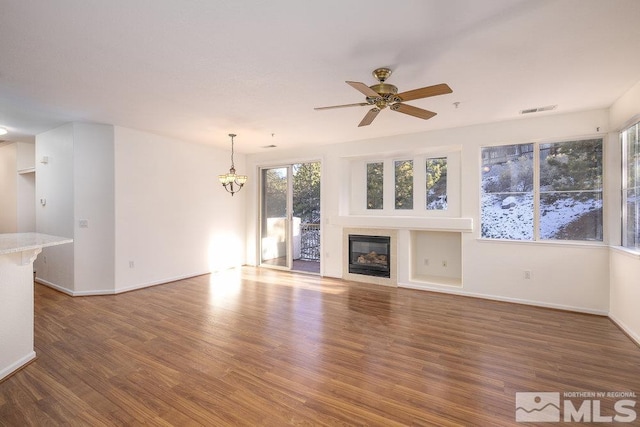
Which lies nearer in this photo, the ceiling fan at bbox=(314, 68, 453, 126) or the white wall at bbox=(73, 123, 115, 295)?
the ceiling fan at bbox=(314, 68, 453, 126)

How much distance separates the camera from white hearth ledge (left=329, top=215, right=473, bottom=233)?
4.69 meters

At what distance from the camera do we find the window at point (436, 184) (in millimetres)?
5141

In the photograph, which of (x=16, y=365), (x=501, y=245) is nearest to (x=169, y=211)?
(x=16, y=365)

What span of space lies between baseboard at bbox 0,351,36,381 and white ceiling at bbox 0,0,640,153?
8.55 feet

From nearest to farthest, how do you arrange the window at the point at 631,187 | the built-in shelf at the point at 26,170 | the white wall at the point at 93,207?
the window at the point at 631,187 → the white wall at the point at 93,207 → the built-in shelf at the point at 26,170

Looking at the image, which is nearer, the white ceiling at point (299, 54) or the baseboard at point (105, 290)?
the white ceiling at point (299, 54)

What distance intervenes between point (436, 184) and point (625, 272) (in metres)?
2.62

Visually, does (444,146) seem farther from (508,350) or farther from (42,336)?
(42,336)

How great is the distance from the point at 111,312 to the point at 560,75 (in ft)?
19.2

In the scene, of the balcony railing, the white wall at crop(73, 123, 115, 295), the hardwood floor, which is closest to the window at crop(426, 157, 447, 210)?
the hardwood floor
